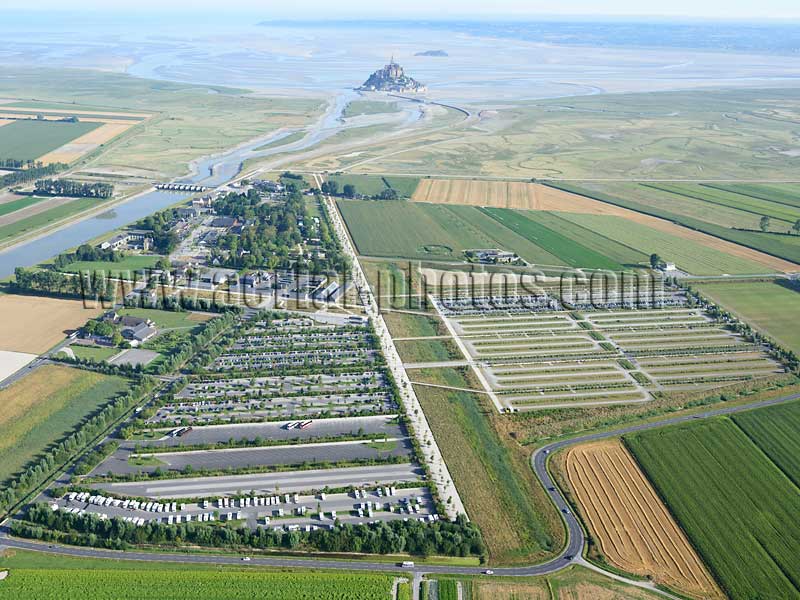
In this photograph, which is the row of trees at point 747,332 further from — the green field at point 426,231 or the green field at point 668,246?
the green field at point 426,231

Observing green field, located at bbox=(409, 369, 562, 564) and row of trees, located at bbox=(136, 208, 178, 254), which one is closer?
green field, located at bbox=(409, 369, 562, 564)

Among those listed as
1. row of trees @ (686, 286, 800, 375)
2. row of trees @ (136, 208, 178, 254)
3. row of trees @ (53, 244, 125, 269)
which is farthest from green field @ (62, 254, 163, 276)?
row of trees @ (686, 286, 800, 375)

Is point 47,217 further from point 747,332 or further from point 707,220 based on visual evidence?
point 707,220

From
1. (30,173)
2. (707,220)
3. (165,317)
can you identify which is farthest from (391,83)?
(165,317)

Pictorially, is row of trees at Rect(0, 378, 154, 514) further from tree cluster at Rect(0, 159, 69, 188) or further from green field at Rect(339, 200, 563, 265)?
tree cluster at Rect(0, 159, 69, 188)

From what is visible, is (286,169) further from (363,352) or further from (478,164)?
(363,352)

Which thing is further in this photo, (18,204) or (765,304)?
(18,204)
